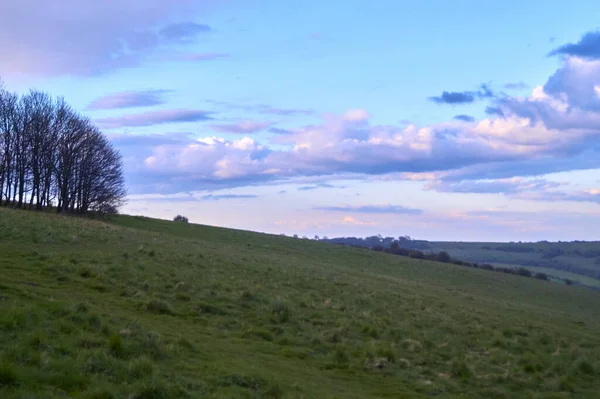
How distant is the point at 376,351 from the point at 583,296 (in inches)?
2148

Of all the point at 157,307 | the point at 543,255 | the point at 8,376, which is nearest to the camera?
the point at 8,376

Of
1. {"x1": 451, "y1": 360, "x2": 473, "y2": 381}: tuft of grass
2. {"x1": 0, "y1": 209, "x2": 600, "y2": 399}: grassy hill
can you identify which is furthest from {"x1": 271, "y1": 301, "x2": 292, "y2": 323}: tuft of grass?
{"x1": 451, "y1": 360, "x2": 473, "y2": 381}: tuft of grass

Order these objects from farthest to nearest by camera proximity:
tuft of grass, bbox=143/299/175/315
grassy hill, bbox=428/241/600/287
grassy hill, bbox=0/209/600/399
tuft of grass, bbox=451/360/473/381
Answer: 1. grassy hill, bbox=428/241/600/287
2. tuft of grass, bbox=143/299/175/315
3. tuft of grass, bbox=451/360/473/381
4. grassy hill, bbox=0/209/600/399

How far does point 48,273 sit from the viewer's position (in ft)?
61.2

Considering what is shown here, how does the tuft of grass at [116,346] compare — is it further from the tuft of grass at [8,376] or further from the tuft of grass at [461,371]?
the tuft of grass at [461,371]

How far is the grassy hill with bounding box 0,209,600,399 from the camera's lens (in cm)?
988

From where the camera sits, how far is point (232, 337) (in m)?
15.6

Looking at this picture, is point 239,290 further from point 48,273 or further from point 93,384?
point 93,384

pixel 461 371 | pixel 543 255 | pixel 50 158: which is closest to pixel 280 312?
pixel 461 371

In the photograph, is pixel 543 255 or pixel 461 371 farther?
pixel 543 255

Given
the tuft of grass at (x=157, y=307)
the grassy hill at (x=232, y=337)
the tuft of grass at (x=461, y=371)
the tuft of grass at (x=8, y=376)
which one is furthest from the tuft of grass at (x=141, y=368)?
the tuft of grass at (x=461, y=371)

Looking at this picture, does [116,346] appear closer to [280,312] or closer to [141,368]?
[141,368]

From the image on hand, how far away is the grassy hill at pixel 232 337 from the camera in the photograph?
988 centimetres

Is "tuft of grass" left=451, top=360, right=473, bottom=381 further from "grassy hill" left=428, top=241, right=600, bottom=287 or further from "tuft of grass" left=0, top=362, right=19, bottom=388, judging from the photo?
"grassy hill" left=428, top=241, right=600, bottom=287
